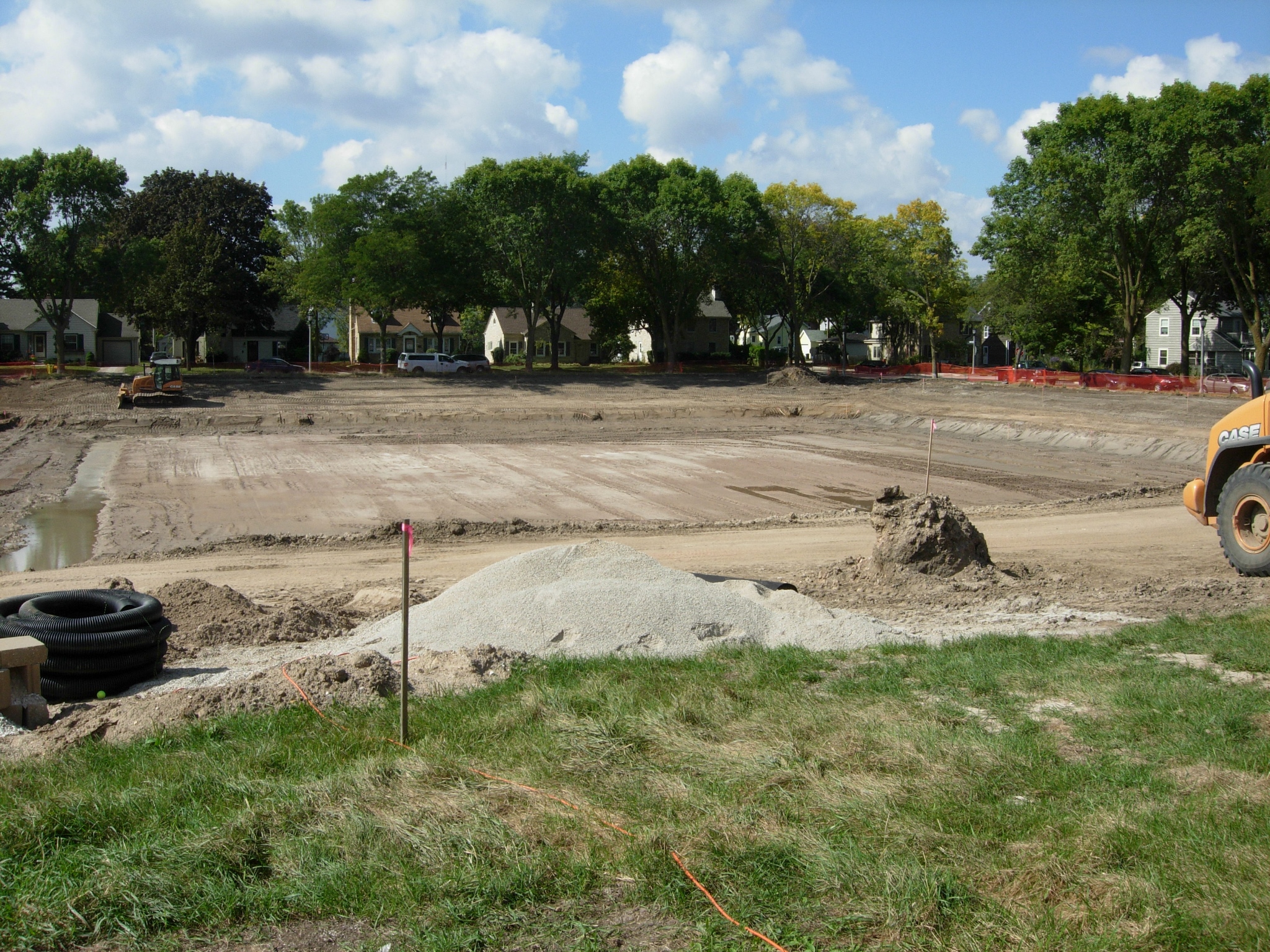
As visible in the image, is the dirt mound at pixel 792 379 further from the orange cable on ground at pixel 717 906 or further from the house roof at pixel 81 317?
the orange cable on ground at pixel 717 906

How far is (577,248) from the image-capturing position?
62406mm

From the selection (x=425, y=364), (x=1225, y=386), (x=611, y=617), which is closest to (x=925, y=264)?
(x=1225, y=386)

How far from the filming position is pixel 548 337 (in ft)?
299

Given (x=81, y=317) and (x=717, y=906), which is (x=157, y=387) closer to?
(x=81, y=317)

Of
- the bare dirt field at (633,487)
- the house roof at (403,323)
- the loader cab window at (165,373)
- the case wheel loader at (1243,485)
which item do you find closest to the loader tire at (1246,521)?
the case wheel loader at (1243,485)

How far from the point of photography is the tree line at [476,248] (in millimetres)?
51344

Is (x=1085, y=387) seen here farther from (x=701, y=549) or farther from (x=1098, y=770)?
(x=1098, y=770)

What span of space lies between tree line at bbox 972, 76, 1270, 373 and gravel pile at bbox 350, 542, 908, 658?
4718 cm

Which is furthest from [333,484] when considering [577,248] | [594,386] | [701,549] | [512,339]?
[512,339]

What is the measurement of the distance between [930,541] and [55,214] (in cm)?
5184

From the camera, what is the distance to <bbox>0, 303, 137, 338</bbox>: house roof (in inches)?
2702

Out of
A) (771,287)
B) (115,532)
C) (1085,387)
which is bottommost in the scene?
(115,532)

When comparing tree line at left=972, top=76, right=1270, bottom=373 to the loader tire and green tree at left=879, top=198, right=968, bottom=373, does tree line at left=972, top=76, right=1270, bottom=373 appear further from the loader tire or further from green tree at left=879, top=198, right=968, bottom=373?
the loader tire

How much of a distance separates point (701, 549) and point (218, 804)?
42.0 ft
